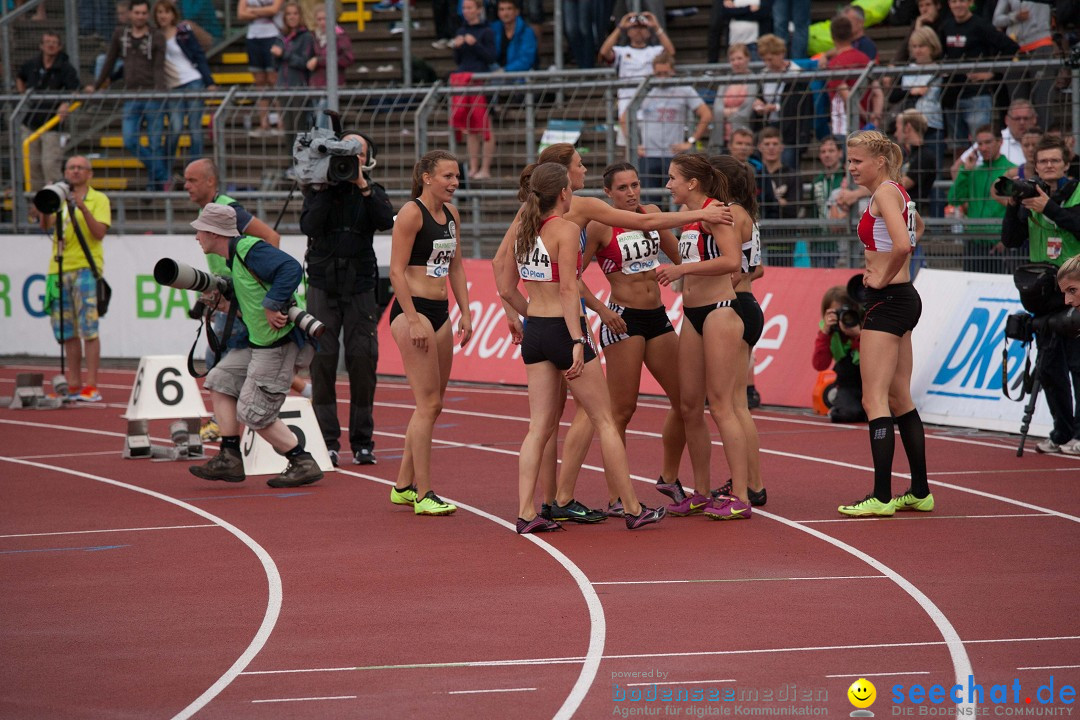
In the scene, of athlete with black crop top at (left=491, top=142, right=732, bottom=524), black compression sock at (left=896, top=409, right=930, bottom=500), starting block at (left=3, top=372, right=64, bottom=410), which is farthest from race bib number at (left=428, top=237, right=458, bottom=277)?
starting block at (left=3, top=372, right=64, bottom=410)

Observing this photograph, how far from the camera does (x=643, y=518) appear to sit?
340 inches

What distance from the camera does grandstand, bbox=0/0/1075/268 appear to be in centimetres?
1683

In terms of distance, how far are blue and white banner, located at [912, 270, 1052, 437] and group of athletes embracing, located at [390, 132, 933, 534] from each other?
11.8 feet

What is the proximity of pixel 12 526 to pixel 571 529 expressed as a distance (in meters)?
3.50

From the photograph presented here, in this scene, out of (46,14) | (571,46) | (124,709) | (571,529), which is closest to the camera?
(124,709)

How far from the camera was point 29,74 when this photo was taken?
21203mm

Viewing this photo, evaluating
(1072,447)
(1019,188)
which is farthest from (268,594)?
(1072,447)

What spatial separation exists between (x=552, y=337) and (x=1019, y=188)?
14.5 ft

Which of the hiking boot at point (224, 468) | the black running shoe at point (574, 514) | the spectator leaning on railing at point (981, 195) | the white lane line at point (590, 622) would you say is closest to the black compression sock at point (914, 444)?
the black running shoe at point (574, 514)

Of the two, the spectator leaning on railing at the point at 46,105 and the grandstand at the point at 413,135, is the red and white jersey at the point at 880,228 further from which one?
the spectator leaning on railing at the point at 46,105

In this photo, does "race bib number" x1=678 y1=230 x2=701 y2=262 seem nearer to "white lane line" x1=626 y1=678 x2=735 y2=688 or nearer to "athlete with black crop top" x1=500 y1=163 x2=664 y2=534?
"athlete with black crop top" x1=500 y1=163 x2=664 y2=534

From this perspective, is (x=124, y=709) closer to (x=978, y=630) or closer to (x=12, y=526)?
(x=978, y=630)

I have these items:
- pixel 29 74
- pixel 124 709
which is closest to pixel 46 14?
pixel 29 74

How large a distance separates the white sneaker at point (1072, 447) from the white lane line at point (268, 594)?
20.3 ft
